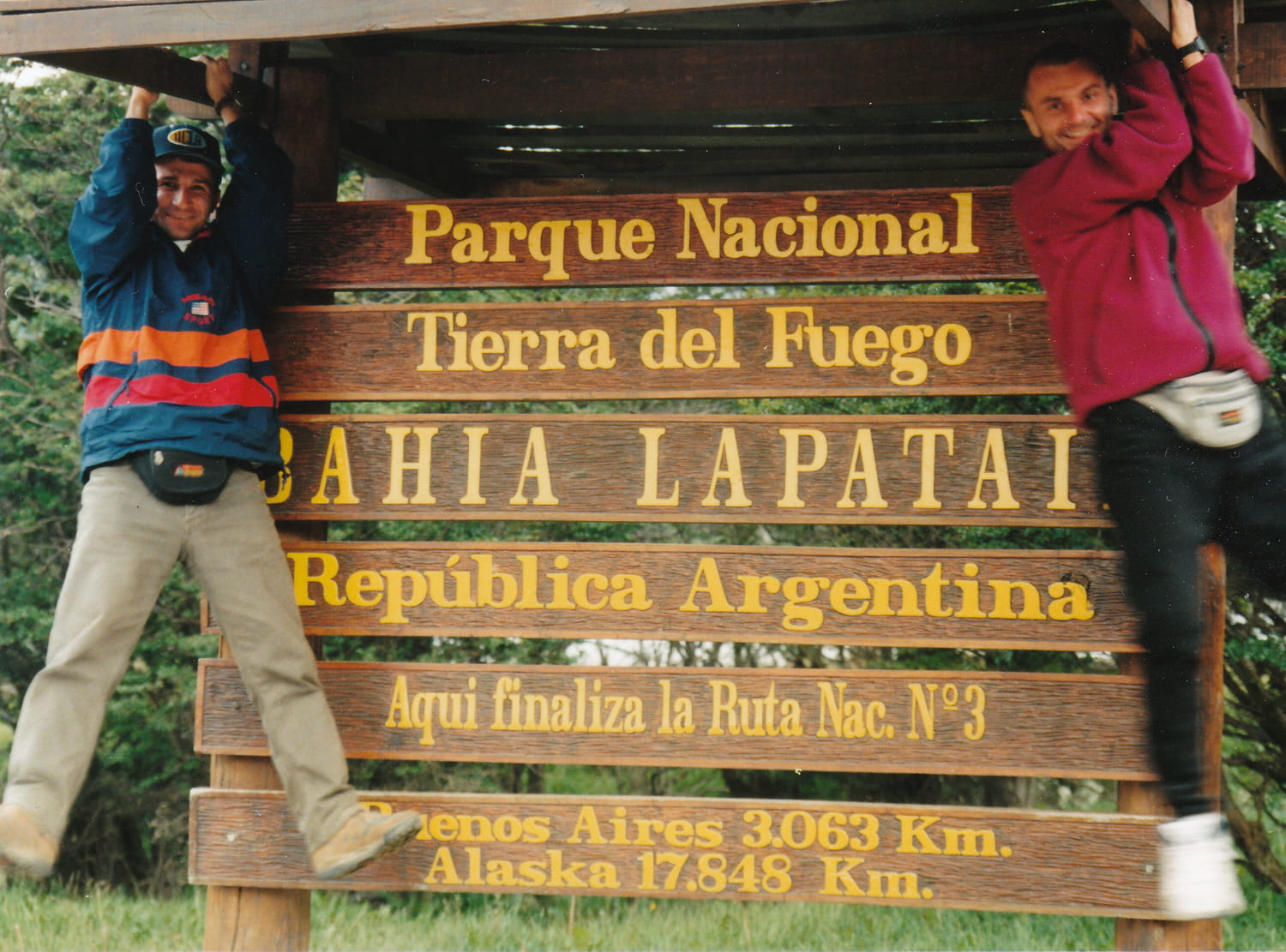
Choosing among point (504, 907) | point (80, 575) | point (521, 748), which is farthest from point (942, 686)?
point (504, 907)

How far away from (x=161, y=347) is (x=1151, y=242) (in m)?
2.67

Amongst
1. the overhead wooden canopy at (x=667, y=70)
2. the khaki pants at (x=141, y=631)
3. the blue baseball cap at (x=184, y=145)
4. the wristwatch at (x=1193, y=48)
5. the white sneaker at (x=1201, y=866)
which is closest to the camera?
the white sneaker at (x=1201, y=866)

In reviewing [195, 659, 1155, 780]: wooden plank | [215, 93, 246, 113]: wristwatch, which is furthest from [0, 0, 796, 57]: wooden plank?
[195, 659, 1155, 780]: wooden plank

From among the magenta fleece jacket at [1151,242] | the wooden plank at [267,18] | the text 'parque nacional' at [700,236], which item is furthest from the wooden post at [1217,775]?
the wooden plank at [267,18]

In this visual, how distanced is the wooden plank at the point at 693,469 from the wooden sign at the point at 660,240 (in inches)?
17.4

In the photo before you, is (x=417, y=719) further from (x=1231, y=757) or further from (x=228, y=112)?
(x=1231, y=757)

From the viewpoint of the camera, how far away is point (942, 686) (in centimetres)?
380

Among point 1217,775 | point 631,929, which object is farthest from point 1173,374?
point 631,929

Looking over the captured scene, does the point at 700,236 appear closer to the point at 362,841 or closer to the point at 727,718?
the point at 727,718

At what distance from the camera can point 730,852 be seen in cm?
386

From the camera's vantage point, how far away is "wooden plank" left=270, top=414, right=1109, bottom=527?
3787 mm

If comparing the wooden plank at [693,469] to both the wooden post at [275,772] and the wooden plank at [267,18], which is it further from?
the wooden plank at [267,18]

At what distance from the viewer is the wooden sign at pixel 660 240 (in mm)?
3863

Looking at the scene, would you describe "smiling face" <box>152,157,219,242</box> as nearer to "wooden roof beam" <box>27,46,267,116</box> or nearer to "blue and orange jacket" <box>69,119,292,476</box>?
"blue and orange jacket" <box>69,119,292,476</box>
